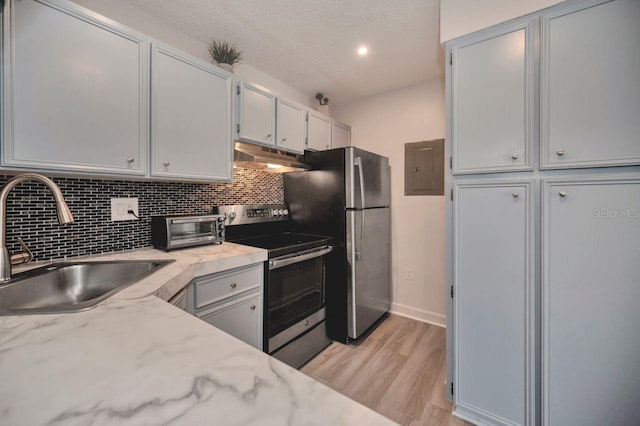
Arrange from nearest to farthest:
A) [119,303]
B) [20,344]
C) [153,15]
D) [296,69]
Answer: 1. [20,344]
2. [119,303]
3. [153,15]
4. [296,69]

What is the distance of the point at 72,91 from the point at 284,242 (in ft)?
4.88

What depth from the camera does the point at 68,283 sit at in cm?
125

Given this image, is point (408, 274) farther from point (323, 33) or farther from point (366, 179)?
point (323, 33)

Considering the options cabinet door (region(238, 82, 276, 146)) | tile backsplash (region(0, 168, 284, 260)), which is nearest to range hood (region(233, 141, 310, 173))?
cabinet door (region(238, 82, 276, 146))

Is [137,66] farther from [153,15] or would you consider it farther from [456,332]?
[456,332]

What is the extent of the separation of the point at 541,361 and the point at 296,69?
2.76 m

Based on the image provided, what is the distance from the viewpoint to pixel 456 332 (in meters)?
1.59

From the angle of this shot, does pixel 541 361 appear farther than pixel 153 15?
No

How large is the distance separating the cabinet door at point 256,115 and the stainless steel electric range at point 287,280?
60 centimetres

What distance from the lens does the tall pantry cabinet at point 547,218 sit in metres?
1.20

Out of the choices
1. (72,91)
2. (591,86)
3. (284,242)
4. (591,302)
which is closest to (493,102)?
(591,86)

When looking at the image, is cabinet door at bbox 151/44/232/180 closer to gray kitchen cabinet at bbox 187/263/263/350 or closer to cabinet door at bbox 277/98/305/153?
cabinet door at bbox 277/98/305/153

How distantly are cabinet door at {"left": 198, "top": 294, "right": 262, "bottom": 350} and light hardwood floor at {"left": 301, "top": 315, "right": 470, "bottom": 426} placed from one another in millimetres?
602

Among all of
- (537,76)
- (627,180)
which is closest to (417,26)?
(537,76)
